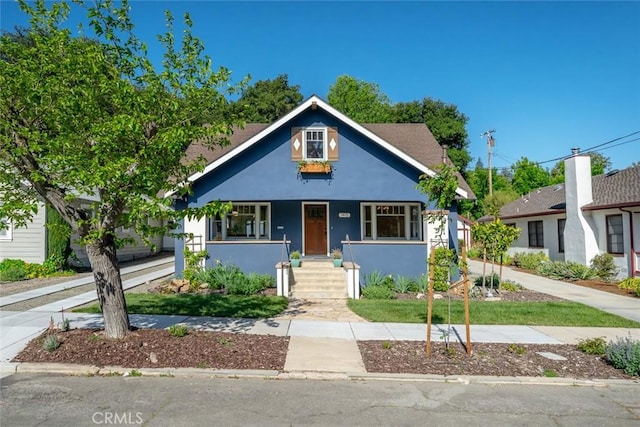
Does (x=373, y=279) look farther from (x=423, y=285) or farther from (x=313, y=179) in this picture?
(x=313, y=179)

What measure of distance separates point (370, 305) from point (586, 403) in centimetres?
597

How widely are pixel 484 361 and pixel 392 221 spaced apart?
9492mm

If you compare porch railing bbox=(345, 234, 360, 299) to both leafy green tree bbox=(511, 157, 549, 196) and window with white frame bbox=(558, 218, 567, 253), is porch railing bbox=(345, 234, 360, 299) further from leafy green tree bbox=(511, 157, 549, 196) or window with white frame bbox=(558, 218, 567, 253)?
leafy green tree bbox=(511, 157, 549, 196)

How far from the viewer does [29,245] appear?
610 inches

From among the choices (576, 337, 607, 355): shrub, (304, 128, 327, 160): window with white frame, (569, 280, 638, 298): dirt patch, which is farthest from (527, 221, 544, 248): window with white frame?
(576, 337, 607, 355): shrub

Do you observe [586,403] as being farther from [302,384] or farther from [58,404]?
[58,404]

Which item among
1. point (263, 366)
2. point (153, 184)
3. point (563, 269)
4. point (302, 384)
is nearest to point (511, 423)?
point (302, 384)

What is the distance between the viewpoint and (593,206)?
654 inches

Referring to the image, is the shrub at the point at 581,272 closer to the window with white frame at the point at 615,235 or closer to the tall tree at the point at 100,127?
the window with white frame at the point at 615,235

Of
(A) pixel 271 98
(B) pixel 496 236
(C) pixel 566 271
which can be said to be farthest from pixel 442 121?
(B) pixel 496 236

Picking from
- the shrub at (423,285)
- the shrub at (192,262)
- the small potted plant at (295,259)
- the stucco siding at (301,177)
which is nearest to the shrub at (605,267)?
the shrub at (423,285)

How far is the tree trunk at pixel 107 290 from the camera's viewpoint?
6.64 metres

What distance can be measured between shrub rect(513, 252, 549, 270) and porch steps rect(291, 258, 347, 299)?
12014mm

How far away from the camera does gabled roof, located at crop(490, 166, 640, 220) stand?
1589cm
